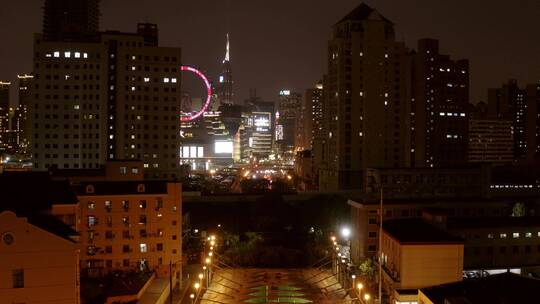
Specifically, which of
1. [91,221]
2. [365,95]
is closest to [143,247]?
[91,221]

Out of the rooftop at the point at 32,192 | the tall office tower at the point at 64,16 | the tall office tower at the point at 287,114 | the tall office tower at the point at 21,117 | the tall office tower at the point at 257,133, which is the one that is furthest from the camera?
the tall office tower at the point at 287,114

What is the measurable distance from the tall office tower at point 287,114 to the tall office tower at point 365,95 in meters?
92.8

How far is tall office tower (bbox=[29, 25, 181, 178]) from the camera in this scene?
4569 centimetres

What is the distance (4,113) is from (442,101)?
88798mm

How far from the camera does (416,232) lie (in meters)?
20.6

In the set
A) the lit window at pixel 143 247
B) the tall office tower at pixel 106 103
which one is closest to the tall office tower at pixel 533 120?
the tall office tower at pixel 106 103

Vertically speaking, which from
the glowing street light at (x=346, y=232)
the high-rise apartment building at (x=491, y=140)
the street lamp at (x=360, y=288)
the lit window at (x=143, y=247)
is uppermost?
the high-rise apartment building at (x=491, y=140)

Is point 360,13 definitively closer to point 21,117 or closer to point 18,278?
point 18,278

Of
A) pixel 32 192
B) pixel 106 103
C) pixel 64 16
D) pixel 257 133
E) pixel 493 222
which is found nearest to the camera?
pixel 32 192

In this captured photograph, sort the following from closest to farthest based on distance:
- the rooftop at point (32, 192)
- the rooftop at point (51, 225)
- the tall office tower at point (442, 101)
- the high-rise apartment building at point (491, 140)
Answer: the rooftop at point (51, 225) → the rooftop at point (32, 192) → the tall office tower at point (442, 101) → the high-rise apartment building at point (491, 140)

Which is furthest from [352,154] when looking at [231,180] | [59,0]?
[59,0]

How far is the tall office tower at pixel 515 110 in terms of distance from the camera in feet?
266

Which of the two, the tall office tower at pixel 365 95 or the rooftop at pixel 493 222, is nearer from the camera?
the rooftop at pixel 493 222

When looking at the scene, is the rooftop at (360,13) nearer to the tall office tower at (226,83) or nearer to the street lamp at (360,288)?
the street lamp at (360,288)
